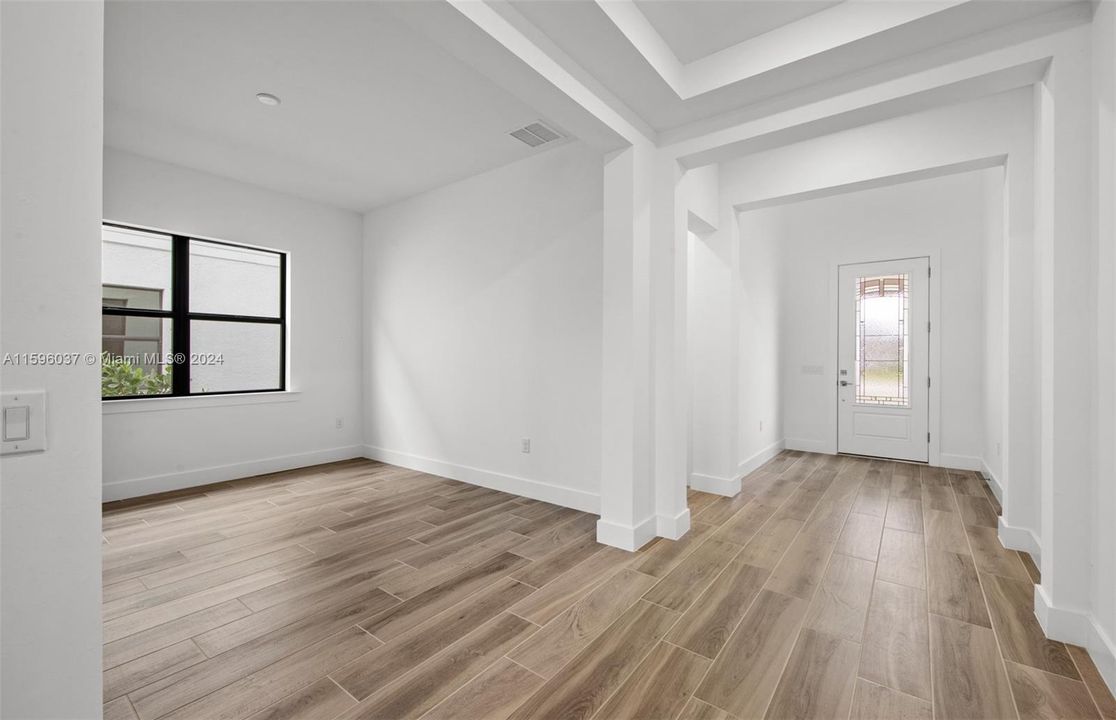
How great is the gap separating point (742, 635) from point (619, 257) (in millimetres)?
2134

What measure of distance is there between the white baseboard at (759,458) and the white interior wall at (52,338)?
421 centimetres

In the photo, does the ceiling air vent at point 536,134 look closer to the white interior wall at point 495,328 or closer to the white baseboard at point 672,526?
the white interior wall at point 495,328

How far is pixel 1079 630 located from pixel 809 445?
4.08 meters

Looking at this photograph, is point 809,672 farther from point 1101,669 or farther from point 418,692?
point 418,692

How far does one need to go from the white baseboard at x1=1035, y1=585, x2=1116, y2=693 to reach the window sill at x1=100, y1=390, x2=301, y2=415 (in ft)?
19.0

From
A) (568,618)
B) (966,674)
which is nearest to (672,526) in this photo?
(568,618)

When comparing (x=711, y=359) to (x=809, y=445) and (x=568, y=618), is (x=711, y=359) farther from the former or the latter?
(x=568, y=618)

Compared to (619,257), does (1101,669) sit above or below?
below

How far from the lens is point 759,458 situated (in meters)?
5.11

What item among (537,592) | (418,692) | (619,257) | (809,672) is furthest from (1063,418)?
(418,692)

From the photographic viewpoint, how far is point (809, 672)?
178 cm

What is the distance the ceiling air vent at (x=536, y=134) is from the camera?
11.4 ft

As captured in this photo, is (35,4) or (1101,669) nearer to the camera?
(35,4)

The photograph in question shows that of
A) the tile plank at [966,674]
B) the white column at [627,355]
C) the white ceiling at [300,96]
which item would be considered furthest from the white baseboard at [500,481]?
the white ceiling at [300,96]
